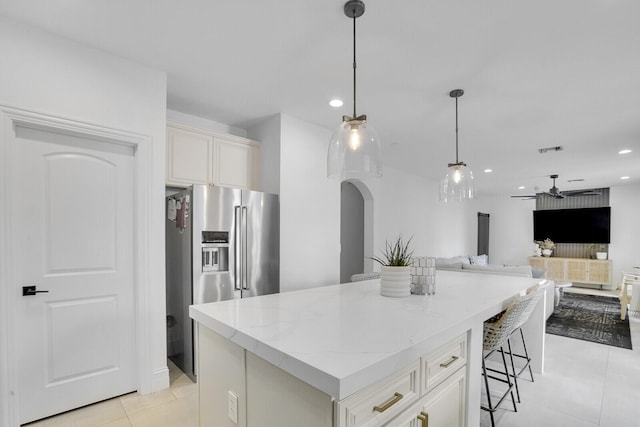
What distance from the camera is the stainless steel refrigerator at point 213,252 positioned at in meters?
2.73

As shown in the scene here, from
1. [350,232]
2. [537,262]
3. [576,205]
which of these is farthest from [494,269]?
[576,205]

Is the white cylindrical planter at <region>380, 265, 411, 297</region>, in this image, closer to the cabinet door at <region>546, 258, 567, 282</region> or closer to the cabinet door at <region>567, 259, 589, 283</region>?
the cabinet door at <region>546, 258, 567, 282</region>

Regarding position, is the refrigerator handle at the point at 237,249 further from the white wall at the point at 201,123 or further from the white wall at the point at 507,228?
the white wall at the point at 507,228

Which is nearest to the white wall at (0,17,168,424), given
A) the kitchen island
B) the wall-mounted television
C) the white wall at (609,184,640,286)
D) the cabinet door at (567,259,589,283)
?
the kitchen island

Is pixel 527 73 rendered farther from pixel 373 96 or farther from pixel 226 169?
pixel 226 169

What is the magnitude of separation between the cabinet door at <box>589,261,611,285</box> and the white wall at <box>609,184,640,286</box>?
241 millimetres

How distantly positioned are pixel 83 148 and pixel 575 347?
5.18 metres

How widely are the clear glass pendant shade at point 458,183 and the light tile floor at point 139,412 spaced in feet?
8.79

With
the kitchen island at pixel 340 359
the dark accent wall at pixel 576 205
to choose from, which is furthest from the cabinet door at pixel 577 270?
the kitchen island at pixel 340 359

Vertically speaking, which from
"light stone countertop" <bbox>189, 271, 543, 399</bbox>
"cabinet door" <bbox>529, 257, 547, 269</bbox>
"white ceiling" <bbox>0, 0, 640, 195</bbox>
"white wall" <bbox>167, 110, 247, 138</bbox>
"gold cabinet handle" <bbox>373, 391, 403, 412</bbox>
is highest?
"white ceiling" <bbox>0, 0, 640, 195</bbox>

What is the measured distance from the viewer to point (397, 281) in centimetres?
194

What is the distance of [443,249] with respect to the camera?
7523 mm

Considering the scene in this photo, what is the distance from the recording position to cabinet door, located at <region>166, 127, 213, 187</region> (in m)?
2.99

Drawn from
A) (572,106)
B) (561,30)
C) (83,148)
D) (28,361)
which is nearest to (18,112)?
(83,148)
